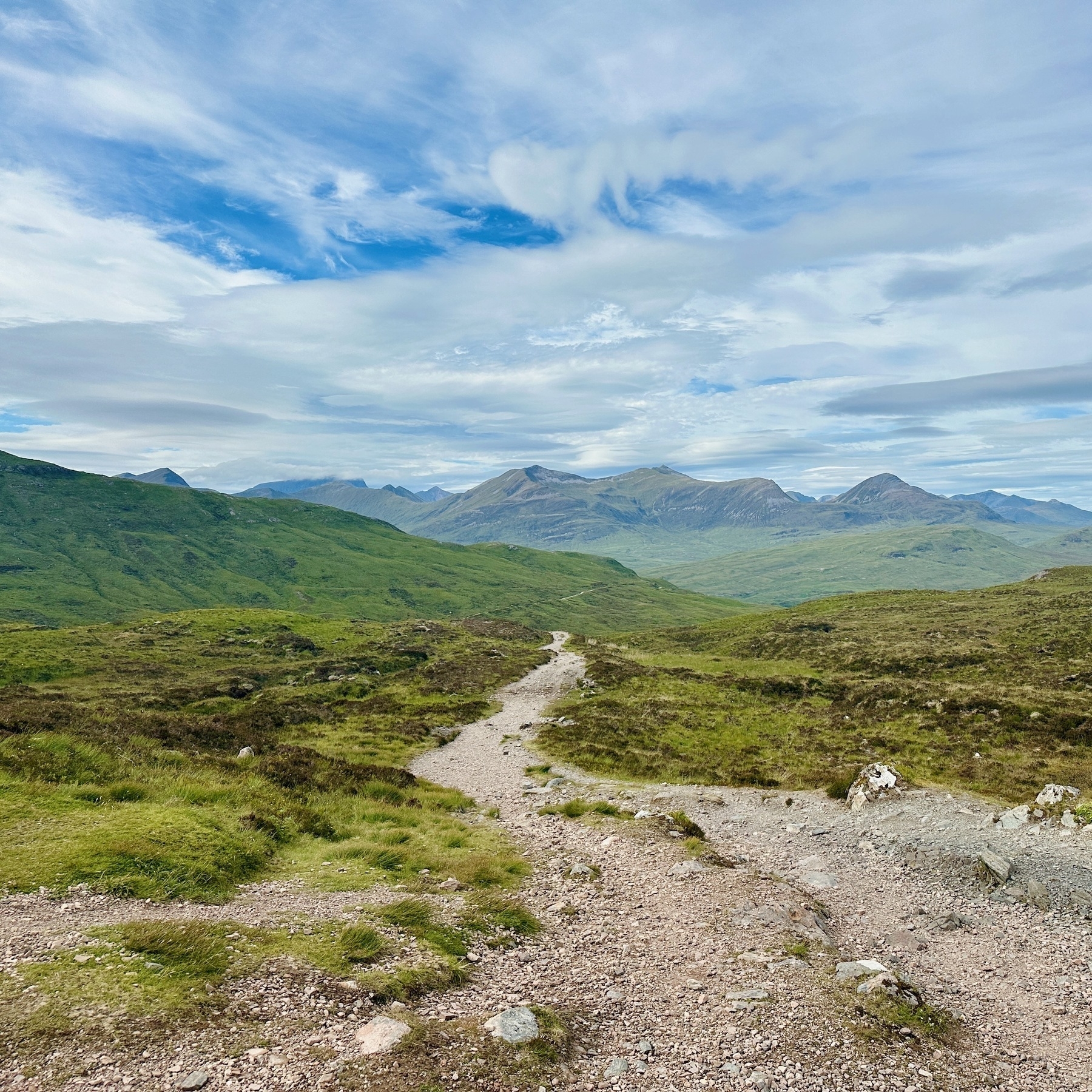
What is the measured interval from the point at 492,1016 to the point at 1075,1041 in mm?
10776

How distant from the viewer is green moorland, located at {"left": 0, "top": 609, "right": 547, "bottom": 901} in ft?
43.4

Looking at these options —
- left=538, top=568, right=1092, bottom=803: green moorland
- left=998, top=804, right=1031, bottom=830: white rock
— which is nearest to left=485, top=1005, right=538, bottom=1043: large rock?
left=998, top=804, right=1031, bottom=830: white rock

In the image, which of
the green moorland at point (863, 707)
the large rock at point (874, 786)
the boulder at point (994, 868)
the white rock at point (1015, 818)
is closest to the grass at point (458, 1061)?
the boulder at point (994, 868)

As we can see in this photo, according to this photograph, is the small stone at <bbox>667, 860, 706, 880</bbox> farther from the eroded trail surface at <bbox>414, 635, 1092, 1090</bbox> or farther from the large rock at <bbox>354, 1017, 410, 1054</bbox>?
the large rock at <bbox>354, 1017, 410, 1054</bbox>

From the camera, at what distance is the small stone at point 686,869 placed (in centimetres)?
1725

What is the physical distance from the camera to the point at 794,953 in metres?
13.1

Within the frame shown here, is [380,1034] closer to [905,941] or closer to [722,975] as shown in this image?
[722,975]

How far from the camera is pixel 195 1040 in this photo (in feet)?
26.3

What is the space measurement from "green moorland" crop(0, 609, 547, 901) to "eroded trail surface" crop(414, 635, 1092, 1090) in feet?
12.3

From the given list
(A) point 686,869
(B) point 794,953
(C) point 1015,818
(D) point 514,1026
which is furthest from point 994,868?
(D) point 514,1026

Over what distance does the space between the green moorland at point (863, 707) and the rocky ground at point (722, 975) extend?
9.52m

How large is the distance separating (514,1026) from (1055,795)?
22.4 meters

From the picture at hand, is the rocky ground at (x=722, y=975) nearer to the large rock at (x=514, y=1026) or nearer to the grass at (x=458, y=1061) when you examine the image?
the grass at (x=458, y=1061)

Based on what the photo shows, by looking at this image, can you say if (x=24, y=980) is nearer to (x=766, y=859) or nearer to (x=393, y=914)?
(x=393, y=914)
